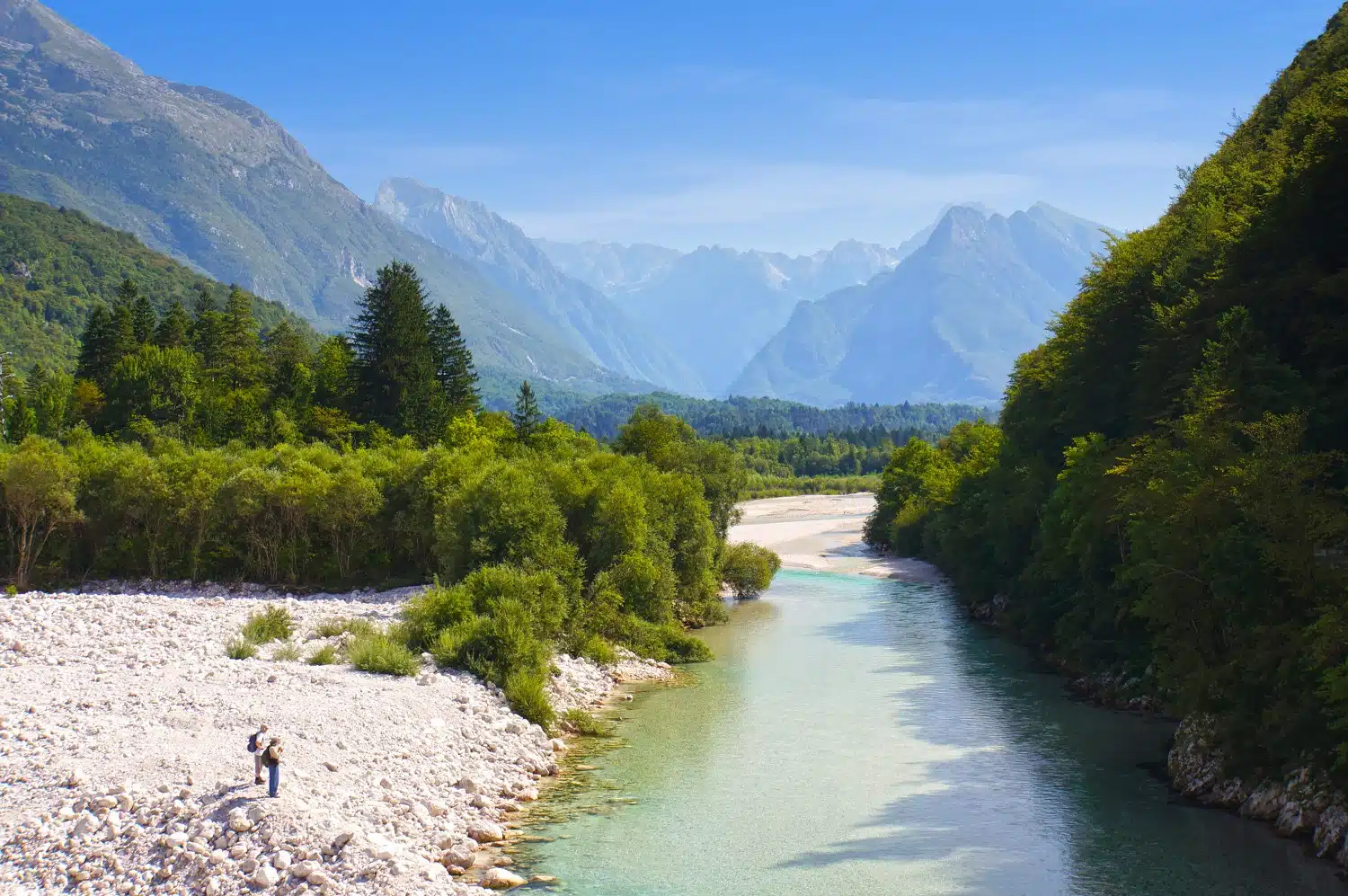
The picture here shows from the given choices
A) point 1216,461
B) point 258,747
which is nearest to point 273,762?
point 258,747

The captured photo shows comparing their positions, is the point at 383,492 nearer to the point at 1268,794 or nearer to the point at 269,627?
the point at 269,627

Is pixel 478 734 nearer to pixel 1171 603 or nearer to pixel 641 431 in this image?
pixel 1171 603

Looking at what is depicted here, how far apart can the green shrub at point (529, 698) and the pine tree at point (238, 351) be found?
2659 inches

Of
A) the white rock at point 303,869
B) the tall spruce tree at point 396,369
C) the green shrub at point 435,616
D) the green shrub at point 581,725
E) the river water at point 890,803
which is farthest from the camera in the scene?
the tall spruce tree at point 396,369

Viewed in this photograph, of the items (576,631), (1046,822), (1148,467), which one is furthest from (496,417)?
(1046,822)

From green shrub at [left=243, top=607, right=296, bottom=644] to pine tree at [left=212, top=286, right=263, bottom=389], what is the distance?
56.0 m

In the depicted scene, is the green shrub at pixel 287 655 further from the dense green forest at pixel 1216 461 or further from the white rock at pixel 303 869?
the dense green forest at pixel 1216 461

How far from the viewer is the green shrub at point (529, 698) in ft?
117

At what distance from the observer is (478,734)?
107ft

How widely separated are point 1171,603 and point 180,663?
3093 cm

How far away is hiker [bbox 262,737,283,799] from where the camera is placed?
2400 centimetres

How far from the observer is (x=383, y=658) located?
1463 inches

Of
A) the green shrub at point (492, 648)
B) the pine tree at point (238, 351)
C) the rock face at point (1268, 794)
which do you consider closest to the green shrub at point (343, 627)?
the green shrub at point (492, 648)

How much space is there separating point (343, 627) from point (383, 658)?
25.3ft
